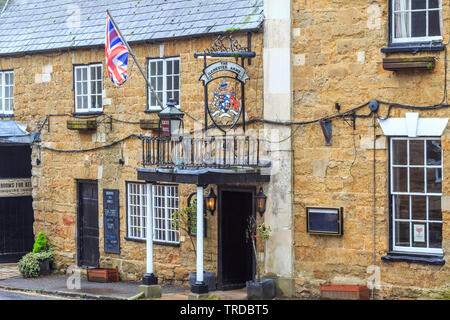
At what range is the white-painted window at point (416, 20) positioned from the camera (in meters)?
14.8

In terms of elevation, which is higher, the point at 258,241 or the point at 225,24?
the point at 225,24

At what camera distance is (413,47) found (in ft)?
48.8

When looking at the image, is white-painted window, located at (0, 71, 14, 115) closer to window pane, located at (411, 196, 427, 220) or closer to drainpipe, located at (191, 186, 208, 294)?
drainpipe, located at (191, 186, 208, 294)

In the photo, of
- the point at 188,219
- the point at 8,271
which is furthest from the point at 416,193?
the point at 8,271

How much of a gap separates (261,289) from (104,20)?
8261 millimetres

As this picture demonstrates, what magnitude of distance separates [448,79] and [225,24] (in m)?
5.05

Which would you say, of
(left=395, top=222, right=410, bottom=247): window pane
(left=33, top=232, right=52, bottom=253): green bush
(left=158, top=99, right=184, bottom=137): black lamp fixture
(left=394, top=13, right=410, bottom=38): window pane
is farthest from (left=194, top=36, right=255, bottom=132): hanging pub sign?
(left=33, top=232, right=52, bottom=253): green bush

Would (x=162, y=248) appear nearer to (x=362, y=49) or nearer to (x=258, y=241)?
(x=258, y=241)

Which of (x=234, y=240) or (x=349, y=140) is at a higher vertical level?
(x=349, y=140)

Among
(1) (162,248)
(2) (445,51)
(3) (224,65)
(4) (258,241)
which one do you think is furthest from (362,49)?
(1) (162,248)

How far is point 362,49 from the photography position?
→ 15.5 m

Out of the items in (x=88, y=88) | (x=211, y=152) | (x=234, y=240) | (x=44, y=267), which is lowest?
(x=44, y=267)

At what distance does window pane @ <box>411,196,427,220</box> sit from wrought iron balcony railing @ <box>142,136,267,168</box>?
10.2ft

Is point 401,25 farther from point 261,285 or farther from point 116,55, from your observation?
point 116,55
